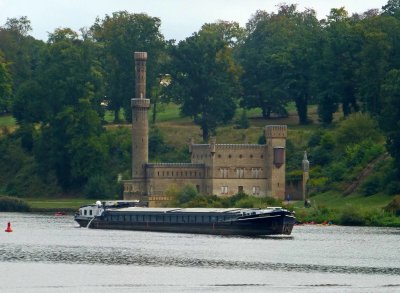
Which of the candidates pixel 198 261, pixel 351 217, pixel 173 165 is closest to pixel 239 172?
pixel 173 165

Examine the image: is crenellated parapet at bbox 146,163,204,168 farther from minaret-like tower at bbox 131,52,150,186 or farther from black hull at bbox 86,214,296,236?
black hull at bbox 86,214,296,236

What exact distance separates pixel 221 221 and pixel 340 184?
30.7m

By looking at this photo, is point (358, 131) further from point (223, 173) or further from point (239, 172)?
point (223, 173)

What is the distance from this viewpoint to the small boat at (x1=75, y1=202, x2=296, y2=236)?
13875 centimetres

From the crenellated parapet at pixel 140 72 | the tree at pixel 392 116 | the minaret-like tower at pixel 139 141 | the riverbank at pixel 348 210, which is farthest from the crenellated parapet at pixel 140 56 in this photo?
the tree at pixel 392 116

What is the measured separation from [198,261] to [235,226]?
30757mm

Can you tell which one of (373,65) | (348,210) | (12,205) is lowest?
(12,205)

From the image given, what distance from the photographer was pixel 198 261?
111m

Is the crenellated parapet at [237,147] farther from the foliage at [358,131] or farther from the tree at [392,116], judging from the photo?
the tree at [392,116]

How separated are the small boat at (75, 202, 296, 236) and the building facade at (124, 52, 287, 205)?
23335mm

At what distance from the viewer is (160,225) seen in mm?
151625

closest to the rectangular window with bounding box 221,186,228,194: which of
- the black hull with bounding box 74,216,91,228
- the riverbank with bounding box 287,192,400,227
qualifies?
the riverbank with bounding box 287,192,400,227

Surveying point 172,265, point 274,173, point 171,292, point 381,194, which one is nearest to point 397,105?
point 381,194

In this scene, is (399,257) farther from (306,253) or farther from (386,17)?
(386,17)
